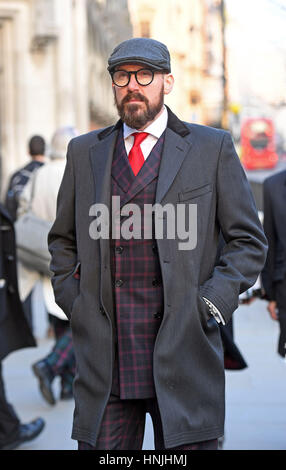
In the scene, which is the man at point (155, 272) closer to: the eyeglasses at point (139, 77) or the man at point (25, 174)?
the eyeglasses at point (139, 77)

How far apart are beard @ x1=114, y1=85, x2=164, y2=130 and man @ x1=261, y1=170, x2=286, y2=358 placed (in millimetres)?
2025

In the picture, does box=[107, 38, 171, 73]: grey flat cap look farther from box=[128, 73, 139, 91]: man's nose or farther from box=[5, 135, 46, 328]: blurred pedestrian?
box=[5, 135, 46, 328]: blurred pedestrian

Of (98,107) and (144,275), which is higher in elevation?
(98,107)

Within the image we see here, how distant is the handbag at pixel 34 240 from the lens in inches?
262

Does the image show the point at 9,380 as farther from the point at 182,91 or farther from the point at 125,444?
the point at 182,91

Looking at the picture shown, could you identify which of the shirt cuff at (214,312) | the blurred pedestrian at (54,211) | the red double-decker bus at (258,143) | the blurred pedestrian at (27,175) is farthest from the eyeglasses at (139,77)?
the red double-decker bus at (258,143)

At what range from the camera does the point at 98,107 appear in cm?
3541

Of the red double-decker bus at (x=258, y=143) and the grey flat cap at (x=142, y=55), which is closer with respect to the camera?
the grey flat cap at (x=142, y=55)

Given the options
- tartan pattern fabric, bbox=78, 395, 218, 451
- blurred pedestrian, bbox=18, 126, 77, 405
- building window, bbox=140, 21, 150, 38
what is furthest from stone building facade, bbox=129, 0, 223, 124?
tartan pattern fabric, bbox=78, 395, 218, 451

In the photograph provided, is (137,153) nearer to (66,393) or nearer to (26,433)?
(26,433)

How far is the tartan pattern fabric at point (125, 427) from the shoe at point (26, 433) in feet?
7.82

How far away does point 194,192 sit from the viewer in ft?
11.3
